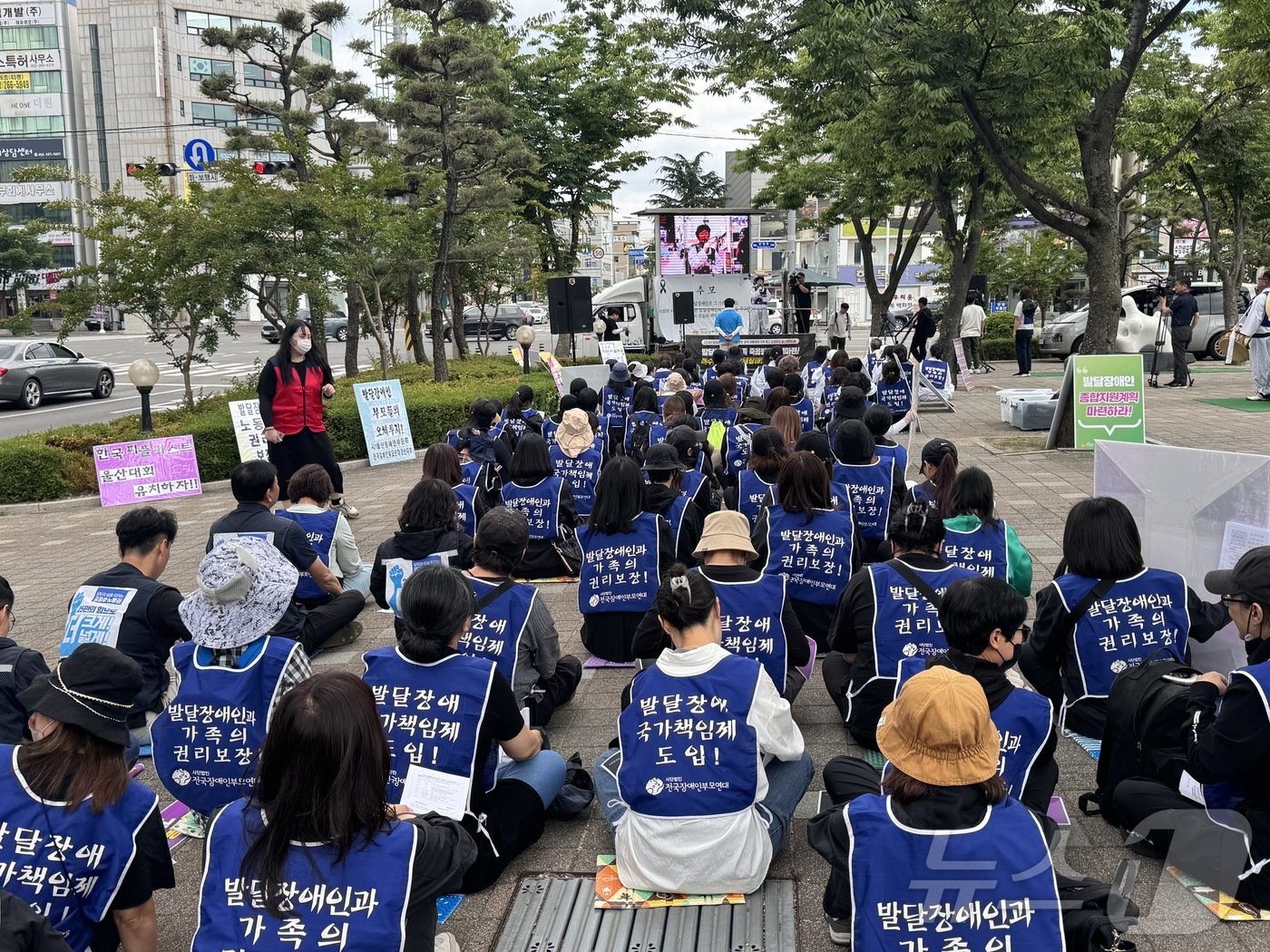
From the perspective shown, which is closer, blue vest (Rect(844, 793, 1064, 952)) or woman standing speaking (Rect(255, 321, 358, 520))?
blue vest (Rect(844, 793, 1064, 952))

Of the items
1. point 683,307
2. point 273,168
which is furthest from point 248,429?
point 683,307

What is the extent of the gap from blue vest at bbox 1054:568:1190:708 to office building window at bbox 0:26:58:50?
7630 cm

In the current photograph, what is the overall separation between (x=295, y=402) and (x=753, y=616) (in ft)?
20.0

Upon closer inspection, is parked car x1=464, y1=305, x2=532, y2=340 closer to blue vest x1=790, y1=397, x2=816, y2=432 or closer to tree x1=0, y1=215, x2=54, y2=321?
tree x1=0, y1=215, x2=54, y2=321

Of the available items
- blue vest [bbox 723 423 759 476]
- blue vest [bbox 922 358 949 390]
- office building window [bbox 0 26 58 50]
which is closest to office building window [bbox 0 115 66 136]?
office building window [bbox 0 26 58 50]

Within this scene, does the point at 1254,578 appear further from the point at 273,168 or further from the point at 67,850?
the point at 273,168

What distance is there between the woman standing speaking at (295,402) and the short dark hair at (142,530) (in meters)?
4.28

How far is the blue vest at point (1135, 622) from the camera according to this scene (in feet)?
14.5

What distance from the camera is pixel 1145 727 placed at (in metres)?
3.88

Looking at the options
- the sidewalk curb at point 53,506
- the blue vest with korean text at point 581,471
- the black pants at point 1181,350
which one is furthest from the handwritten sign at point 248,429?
the black pants at point 1181,350

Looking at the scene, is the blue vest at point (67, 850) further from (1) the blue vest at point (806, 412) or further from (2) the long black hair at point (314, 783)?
(1) the blue vest at point (806, 412)

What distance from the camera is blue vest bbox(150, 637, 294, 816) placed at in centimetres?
397

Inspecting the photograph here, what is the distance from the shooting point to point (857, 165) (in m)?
21.1

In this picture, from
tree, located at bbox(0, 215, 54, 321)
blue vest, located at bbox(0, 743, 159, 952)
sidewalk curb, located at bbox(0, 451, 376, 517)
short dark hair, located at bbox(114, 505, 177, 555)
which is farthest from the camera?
tree, located at bbox(0, 215, 54, 321)
